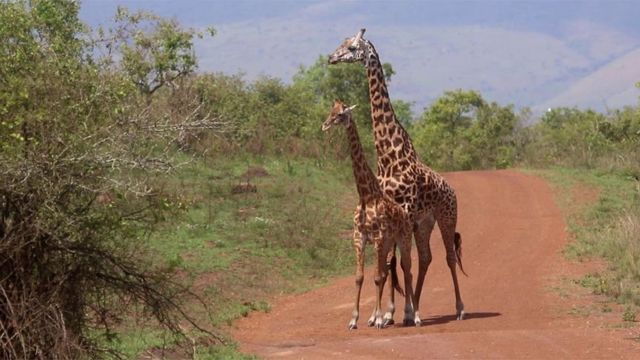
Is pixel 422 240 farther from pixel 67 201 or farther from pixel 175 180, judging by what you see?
pixel 175 180

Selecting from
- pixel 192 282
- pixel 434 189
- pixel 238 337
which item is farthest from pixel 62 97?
pixel 192 282

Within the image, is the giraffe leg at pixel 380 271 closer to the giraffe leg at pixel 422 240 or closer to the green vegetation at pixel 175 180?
the giraffe leg at pixel 422 240

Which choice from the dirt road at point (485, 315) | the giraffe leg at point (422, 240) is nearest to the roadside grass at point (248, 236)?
the dirt road at point (485, 315)

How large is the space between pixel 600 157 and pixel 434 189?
16733mm

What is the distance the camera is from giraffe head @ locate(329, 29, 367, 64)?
16.2 m

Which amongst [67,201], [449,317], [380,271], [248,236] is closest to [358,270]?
[380,271]

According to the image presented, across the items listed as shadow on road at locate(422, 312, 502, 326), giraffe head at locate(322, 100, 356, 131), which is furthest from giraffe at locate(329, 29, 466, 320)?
giraffe head at locate(322, 100, 356, 131)

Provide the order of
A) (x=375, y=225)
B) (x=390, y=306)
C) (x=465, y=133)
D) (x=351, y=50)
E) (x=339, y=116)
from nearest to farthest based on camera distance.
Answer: (x=375, y=225)
(x=339, y=116)
(x=390, y=306)
(x=351, y=50)
(x=465, y=133)

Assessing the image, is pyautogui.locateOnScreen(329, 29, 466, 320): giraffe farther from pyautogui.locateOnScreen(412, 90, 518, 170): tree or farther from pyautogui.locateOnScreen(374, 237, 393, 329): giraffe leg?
pyautogui.locateOnScreen(412, 90, 518, 170): tree

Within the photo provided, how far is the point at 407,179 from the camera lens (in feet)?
50.6

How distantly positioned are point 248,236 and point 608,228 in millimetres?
6099

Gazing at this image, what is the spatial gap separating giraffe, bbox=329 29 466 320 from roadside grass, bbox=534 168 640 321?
2.19m

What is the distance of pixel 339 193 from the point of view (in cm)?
2589

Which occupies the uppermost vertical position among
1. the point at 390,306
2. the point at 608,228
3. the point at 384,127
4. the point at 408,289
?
the point at 384,127
